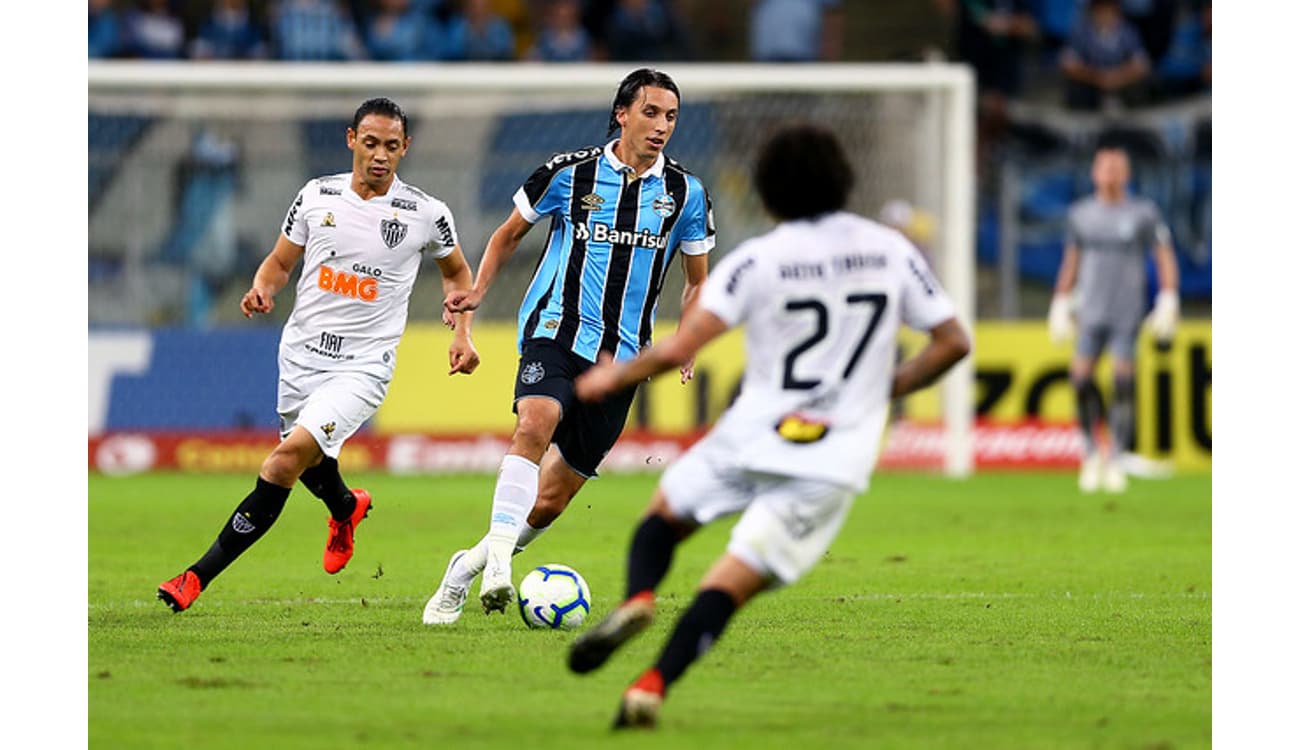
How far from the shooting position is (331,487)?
9992 mm

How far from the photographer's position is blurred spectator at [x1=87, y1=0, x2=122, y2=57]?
21.6 meters

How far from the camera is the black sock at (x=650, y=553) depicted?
621cm

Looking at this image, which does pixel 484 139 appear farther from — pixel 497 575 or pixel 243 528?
pixel 497 575

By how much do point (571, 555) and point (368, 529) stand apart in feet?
7.66

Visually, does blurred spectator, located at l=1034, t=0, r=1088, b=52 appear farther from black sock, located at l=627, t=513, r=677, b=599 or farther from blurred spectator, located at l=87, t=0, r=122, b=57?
black sock, located at l=627, t=513, r=677, b=599

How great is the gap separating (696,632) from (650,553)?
369 millimetres

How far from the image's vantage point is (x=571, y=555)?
12.1 m

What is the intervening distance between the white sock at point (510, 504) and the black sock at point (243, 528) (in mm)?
1126

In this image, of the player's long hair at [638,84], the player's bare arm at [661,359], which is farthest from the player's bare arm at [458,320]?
the player's bare arm at [661,359]

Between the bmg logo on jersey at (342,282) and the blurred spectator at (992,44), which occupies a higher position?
the blurred spectator at (992,44)

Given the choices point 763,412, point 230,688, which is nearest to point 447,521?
point 230,688

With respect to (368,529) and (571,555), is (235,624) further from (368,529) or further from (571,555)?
(368,529)

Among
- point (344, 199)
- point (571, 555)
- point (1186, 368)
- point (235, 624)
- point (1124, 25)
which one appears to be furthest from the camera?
point (1124, 25)

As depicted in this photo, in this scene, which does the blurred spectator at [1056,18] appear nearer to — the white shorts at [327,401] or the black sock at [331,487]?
the black sock at [331,487]
